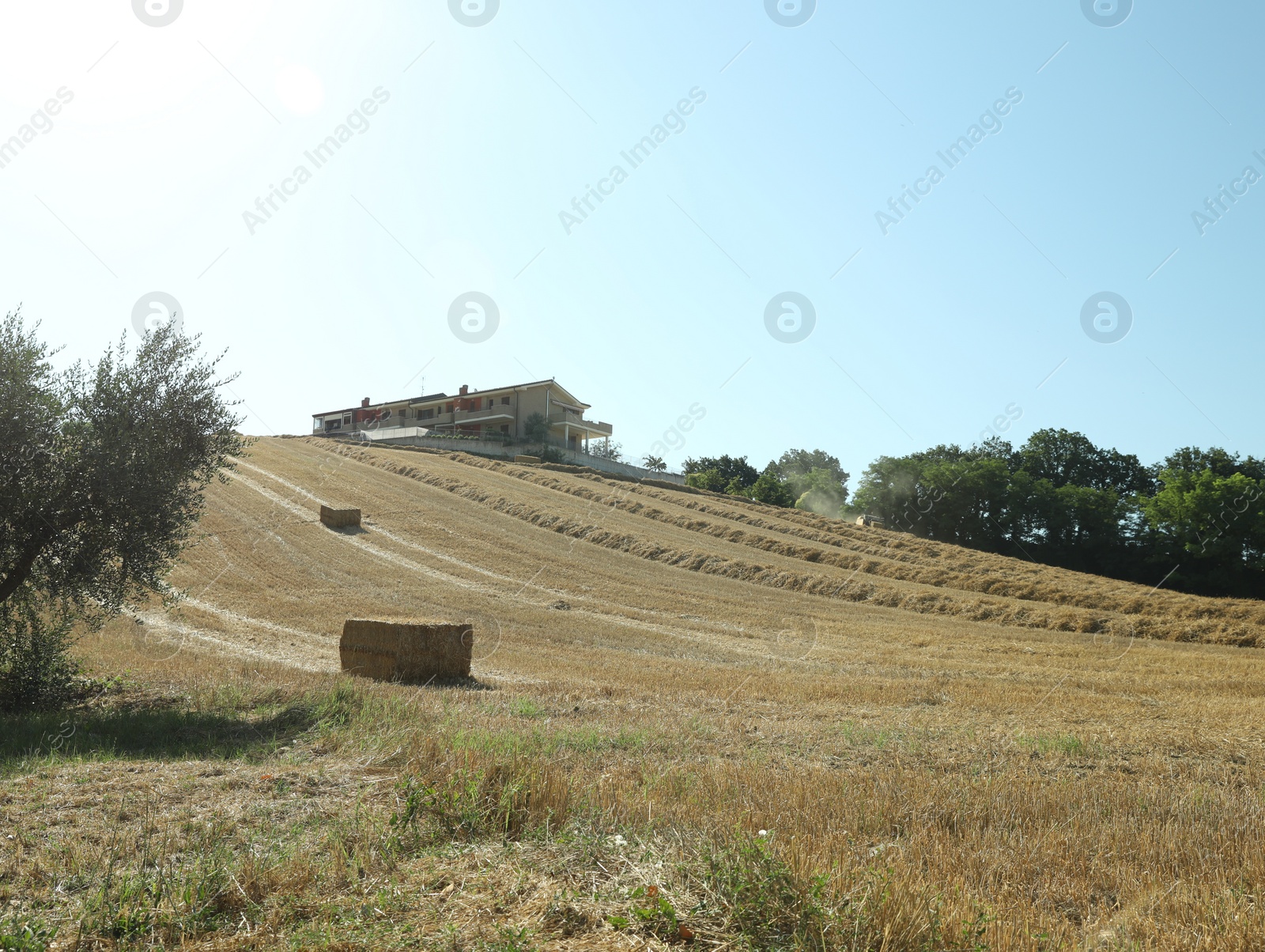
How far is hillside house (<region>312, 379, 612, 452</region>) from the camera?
78.9 m

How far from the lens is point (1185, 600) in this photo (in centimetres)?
2784

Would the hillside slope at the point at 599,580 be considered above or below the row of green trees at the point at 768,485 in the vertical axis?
below

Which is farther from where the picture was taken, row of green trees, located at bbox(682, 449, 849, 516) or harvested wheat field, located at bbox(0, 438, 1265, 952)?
row of green trees, located at bbox(682, 449, 849, 516)

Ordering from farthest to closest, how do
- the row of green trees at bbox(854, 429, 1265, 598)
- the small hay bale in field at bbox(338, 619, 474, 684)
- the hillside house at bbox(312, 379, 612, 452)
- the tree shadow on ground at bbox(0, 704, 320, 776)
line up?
the hillside house at bbox(312, 379, 612, 452) < the row of green trees at bbox(854, 429, 1265, 598) < the small hay bale in field at bbox(338, 619, 474, 684) < the tree shadow on ground at bbox(0, 704, 320, 776)

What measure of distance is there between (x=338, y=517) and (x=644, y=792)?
35196 mm

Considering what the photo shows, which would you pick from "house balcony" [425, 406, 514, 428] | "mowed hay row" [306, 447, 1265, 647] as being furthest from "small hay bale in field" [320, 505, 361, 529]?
"house balcony" [425, 406, 514, 428]

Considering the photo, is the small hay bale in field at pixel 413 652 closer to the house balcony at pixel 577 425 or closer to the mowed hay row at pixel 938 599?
the mowed hay row at pixel 938 599

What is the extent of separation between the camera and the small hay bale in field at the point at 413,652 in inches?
620

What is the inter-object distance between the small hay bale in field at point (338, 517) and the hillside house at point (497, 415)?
112 ft

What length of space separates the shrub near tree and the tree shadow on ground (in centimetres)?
183

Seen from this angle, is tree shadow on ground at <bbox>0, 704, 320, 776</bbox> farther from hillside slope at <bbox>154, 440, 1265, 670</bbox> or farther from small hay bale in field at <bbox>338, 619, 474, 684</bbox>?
hillside slope at <bbox>154, 440, 1265, 670</bbox>

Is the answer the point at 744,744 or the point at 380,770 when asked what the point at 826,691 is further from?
the point at 380,770

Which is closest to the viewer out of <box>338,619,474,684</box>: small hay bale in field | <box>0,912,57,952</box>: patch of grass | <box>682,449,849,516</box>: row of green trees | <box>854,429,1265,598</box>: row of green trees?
<box>0,912,57,952</box>: patch of grass

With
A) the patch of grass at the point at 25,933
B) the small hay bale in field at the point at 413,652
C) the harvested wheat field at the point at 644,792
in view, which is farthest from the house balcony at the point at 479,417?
the patch of grass at the point at 25,933
